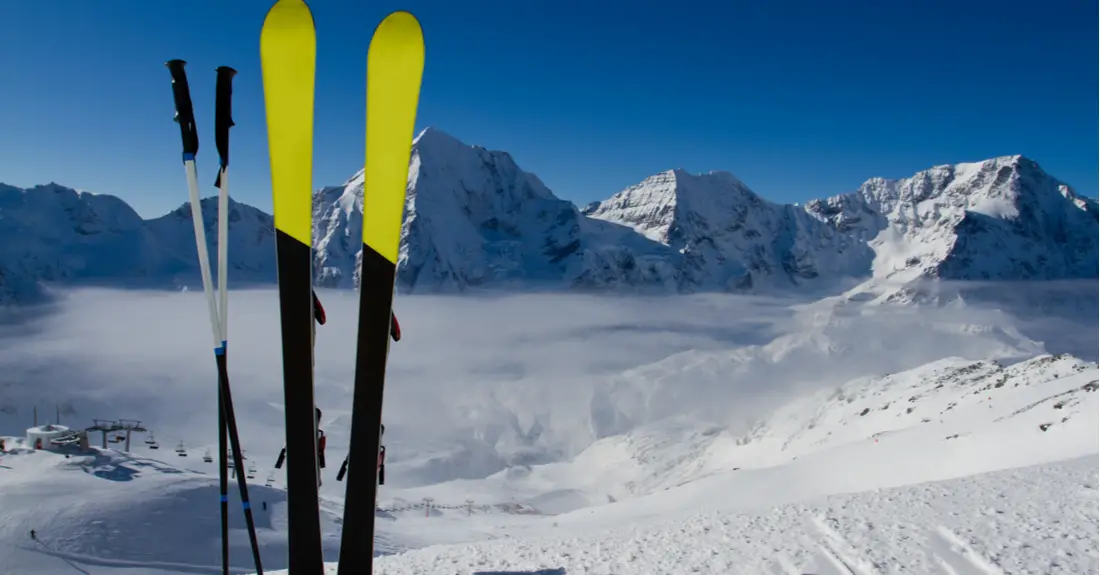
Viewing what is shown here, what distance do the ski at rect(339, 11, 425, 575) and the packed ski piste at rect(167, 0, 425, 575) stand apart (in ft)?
0.04

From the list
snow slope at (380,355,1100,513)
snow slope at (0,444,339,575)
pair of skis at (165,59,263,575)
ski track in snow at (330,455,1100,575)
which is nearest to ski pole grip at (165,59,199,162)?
pair of skis at (165,59,263,575)

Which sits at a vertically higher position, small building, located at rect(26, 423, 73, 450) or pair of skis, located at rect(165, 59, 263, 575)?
pair of skis, located at rect(165, 59, 263, 575)

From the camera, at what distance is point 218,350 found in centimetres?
846

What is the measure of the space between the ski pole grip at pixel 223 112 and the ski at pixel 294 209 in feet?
1.46

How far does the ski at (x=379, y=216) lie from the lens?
8.16m

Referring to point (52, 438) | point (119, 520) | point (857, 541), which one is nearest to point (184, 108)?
point (857, 541)

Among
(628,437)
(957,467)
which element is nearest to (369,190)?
(957,467)

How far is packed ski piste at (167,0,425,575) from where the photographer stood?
7.98 m

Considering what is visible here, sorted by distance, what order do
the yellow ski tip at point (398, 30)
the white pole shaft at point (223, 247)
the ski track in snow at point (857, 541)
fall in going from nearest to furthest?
1. the white pole shaft at point (223, 247)
2. the yellow ski tip at point (398, 30)
3. the ski track in snow at point (857, 541)

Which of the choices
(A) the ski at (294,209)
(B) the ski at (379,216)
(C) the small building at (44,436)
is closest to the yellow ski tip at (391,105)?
(B) the ski at (379,216)

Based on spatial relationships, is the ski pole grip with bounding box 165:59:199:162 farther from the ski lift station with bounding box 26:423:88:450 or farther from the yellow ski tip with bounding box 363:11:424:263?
the ski lift station with bounding box 26:423:88:450

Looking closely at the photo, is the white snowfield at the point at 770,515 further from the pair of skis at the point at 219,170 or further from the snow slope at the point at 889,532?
the pair of skis at the point at 219,170

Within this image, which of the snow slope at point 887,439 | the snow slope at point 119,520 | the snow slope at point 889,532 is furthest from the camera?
the snow slope at point 887,439

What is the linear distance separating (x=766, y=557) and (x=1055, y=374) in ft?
246
